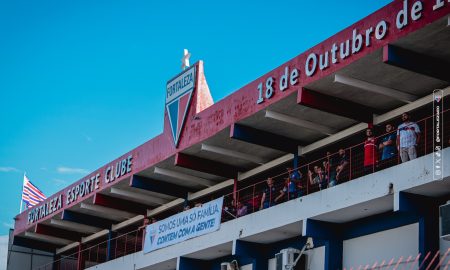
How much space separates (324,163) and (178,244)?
25.2 ft

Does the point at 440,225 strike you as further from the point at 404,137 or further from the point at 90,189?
the point at 90,189

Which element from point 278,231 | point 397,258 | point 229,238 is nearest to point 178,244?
point 229,238

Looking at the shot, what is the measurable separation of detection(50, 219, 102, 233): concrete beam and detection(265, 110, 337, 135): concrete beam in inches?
725

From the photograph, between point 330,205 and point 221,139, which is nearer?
point 330,205

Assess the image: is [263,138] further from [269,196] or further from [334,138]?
[334,138]

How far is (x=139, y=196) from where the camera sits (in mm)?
39406

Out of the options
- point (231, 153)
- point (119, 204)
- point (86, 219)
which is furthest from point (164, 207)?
point (231, 153)

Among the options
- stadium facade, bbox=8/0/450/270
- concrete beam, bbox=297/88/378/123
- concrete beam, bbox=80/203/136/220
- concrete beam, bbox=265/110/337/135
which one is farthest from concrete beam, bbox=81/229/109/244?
concrete beam, bbox=297/88/378/123

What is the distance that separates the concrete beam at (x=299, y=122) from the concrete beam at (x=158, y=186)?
9575 mm

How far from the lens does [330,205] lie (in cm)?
2566

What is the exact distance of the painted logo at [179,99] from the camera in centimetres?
3338

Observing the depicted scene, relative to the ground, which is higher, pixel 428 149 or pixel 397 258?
pixel 428 149

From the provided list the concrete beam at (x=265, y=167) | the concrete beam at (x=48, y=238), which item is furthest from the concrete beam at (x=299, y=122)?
the concrete beam at (x=48, y=238)

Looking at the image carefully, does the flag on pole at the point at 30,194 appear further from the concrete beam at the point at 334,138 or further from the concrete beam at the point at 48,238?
the concrete beam at the point at 334,138
